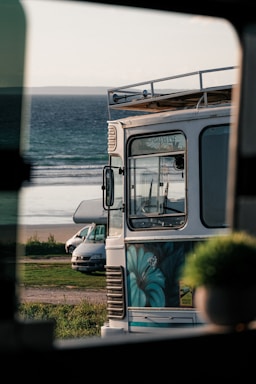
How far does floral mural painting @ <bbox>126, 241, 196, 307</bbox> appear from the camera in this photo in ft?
32.5

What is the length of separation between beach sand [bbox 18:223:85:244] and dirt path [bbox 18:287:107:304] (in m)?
7.20

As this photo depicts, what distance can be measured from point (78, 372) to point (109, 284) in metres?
7.52

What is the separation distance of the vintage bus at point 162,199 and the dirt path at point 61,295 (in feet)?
53.8

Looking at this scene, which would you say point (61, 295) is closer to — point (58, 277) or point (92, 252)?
point (58, 277)

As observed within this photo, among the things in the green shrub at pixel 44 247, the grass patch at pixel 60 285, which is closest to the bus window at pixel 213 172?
the grass patch at pixel 60 285

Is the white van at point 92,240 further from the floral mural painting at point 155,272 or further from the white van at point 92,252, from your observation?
the floral mural painting at point 155,272

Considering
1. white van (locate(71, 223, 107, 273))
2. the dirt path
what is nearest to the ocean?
the dirt path

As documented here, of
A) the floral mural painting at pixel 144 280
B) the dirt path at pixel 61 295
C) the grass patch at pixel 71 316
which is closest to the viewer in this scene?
the floral mural painting at pixel 144 280

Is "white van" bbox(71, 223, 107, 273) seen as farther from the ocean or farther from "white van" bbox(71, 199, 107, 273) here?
the ocean

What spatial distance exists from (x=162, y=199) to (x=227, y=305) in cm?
661

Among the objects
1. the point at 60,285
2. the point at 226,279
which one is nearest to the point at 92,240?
the point at 60,285

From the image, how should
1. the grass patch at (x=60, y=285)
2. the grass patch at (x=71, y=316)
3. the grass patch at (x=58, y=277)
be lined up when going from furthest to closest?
the grass patch at (x=58, y=277) → the grass patch at (x=60, y=285) → the grass patch at (x=71, y=316)

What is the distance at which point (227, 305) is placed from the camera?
362 cm

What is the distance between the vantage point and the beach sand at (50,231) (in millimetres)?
37875
